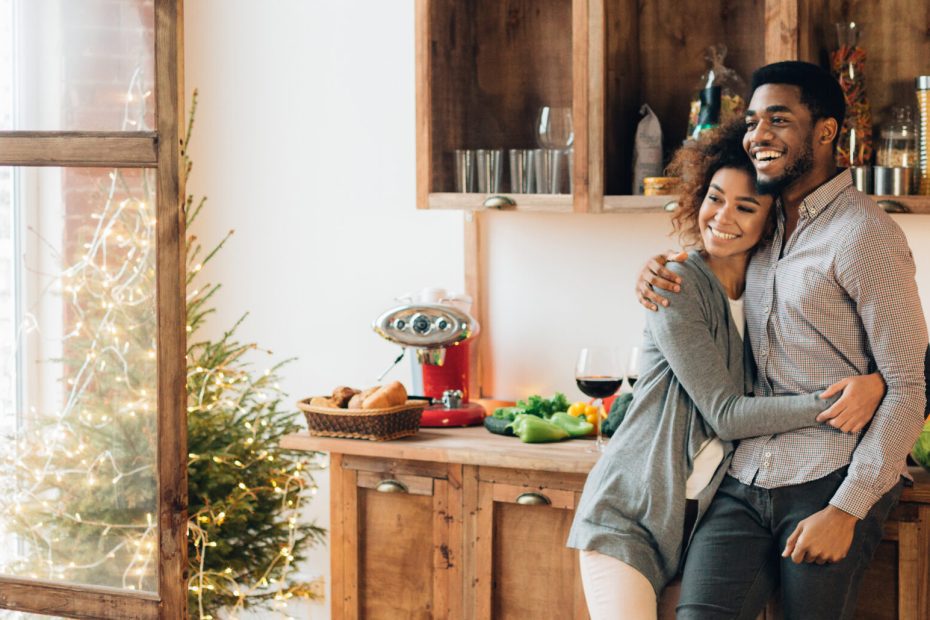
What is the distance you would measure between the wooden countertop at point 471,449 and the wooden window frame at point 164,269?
33cm

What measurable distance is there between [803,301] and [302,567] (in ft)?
6.96

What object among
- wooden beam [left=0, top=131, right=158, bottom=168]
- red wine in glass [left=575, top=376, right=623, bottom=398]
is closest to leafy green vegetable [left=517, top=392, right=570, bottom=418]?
red wine in glass [left=575, top=376, right=623, bottom=398]

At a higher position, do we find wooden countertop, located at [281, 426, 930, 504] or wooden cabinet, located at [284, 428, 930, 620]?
wooden countertop, located at [281, 426, 930, 504]

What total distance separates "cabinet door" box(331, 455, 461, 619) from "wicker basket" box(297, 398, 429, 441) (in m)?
0.08

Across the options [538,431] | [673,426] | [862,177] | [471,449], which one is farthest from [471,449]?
[862,177]

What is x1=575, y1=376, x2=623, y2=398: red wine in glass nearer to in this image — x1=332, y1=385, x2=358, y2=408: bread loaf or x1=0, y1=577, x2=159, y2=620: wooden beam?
x1=332, y1=385, x2=358, y2=408: bread loaf

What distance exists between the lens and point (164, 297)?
2.63 m

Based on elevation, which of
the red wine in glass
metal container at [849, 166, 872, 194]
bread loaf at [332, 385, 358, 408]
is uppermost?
metal container at [849, 166, 872, 194]

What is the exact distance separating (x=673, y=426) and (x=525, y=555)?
0.58 meters

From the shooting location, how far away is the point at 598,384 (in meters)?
2.75

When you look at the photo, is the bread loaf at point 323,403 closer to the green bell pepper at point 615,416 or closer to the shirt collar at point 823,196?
the green bell pepper at point 615,416

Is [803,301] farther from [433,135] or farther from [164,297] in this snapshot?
[164,297]

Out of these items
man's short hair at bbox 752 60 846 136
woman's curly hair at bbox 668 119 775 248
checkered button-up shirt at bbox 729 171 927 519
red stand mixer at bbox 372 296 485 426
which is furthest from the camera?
red stand mixer at bbox 372 296 485 426

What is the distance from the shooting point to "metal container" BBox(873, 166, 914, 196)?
264 cm
